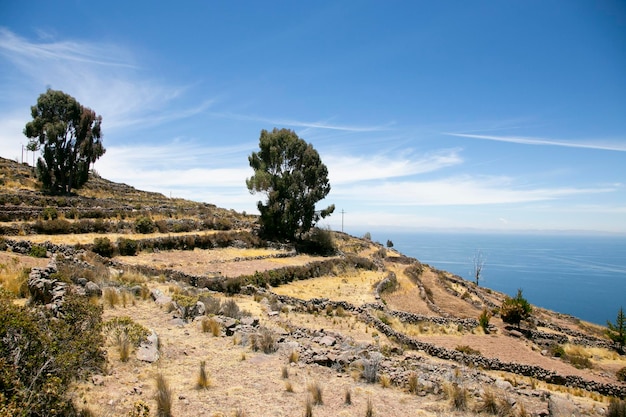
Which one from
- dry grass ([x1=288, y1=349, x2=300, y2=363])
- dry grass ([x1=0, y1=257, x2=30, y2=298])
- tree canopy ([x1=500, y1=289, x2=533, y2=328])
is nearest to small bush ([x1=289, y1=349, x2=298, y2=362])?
dry grass ([x1=288, y1=349, x2=300, y2=363])

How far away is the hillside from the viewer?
24.0 feet

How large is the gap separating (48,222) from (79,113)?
19420mm

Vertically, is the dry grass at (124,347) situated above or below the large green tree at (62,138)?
below

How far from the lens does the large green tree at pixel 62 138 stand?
A: 36.0 m

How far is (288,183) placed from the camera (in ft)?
122

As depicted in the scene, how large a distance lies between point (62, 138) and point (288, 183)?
24.6 m

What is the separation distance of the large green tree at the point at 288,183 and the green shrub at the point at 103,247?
1658 centimetres

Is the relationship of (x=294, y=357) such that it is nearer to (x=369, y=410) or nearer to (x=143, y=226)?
(x=369, y=410)

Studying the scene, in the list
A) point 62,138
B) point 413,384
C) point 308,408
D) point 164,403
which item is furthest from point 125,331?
point 62,138

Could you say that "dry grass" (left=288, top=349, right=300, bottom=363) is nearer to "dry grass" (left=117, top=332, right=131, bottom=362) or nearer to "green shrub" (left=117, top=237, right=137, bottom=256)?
"dry grass" (left=117, top=332, right=131, bottom=362)

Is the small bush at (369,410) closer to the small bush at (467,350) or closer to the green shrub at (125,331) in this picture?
the green shrub at (125,331)

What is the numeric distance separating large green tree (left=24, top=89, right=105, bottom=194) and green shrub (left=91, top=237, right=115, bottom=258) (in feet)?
65.9

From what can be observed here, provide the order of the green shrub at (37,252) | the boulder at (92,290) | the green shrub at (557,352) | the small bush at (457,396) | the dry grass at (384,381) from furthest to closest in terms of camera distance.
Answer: the green shrub at (557,352)
the green shrub at (37,252)
the boulder at (92,290)
the dry grass at (384,381)
the small bush at (457,396)

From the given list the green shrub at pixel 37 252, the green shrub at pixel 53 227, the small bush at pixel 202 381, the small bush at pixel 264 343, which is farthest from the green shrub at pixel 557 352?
the green shrub at pixel 53 227
